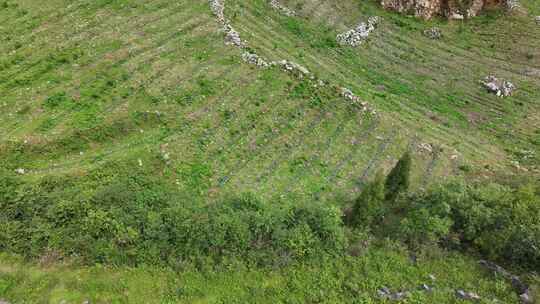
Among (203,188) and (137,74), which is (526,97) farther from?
(137,74)

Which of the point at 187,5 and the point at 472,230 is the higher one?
the point at 187,5

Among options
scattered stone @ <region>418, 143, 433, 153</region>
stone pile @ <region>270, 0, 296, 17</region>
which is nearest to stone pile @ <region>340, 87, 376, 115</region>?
scattered stone @ <region>418, 143, 433, 153</region>

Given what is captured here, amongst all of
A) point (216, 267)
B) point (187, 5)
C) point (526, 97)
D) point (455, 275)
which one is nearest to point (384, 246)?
point (455, 275)

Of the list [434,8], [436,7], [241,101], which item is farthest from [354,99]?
[436,7]

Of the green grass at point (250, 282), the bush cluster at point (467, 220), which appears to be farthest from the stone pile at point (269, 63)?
the green grass at point (250, 282)

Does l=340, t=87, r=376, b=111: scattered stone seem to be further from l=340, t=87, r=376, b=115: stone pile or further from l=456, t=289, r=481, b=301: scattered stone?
l=456, t=289, r=481, b=301: scattered stone

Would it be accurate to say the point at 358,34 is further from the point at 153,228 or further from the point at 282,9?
the point at 153,228
